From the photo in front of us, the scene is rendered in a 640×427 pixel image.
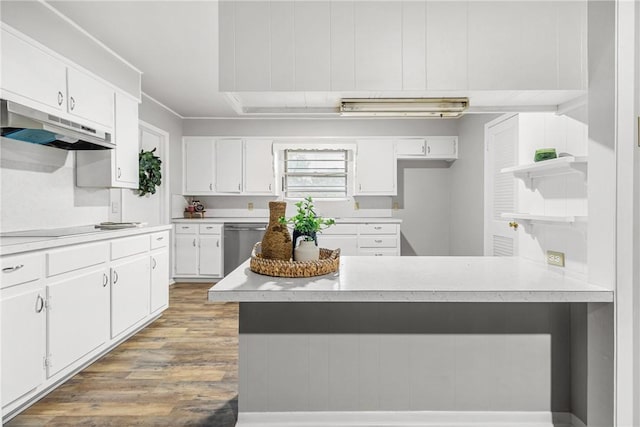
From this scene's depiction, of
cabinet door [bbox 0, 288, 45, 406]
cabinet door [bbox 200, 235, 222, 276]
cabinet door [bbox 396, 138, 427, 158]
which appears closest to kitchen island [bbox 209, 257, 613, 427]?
cabinet door [bbox 0, 288, 45, 406]

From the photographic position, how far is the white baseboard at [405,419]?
1.89 metres

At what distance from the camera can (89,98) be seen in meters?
3.15

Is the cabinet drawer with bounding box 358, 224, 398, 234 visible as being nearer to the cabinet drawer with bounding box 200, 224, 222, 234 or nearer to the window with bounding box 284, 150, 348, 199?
the window with bounding box 284, 150, 348, 199

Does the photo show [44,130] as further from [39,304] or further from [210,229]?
[210,229]

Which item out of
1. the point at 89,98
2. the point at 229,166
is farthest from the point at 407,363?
the point at 229,166

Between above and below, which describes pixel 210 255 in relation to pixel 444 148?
below

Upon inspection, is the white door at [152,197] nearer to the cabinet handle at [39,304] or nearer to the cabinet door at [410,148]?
the cabinet handle at [39,304]

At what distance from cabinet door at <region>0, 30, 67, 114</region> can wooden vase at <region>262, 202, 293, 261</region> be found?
1.74 meters

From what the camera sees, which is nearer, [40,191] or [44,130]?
[44,130]

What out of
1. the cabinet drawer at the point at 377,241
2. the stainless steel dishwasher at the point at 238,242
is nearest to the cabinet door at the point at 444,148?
the cabinet drawer at the point at 377,241

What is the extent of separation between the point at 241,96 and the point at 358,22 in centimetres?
68

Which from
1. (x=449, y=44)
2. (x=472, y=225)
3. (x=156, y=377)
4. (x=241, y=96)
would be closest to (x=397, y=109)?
(x=449, y=44)

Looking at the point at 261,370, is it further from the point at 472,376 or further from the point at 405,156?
the point at 405,156

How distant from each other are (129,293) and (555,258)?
2.95 metres
